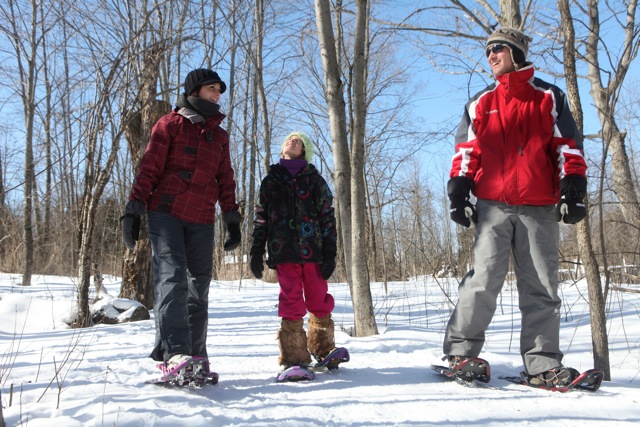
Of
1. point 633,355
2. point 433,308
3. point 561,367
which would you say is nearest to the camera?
point 561,367

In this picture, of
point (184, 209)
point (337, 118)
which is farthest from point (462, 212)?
point (337, 118)

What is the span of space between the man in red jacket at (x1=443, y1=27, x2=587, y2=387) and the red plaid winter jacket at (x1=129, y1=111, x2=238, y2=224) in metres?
1.37

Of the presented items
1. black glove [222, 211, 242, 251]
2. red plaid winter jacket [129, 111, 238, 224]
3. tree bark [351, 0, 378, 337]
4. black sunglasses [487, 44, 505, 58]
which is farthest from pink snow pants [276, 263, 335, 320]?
black sunglasses [487, 44, 505, 58]

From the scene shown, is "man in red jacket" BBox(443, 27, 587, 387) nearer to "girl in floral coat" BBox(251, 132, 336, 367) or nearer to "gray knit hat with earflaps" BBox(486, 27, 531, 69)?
"gray knit hat with earflaps" BBox(486, 27, 531, 69)

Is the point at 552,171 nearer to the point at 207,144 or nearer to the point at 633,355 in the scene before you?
the point at 207,144

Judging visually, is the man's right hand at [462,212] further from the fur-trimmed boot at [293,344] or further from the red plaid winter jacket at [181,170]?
the red plaid winter jacket at [181,170]

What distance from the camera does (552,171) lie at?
240 cm

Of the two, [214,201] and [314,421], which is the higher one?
[214,201]

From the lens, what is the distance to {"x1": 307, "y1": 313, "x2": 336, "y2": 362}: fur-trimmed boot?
271 cm

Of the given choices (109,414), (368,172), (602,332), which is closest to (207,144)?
(109,414)

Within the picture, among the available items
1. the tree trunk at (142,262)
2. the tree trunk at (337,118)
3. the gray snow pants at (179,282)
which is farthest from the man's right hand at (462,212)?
the tree trunk at (142,262)

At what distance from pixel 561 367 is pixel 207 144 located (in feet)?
7.31

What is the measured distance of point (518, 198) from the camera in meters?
2.34

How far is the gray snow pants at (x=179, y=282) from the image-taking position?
7.42 ft
